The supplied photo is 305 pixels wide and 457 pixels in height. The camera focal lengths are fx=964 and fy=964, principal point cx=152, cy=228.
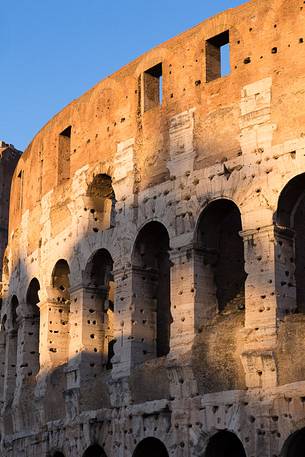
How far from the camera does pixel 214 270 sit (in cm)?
1423

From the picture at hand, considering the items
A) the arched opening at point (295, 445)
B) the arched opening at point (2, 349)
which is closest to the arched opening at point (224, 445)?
the arched opening at point (295, 445)

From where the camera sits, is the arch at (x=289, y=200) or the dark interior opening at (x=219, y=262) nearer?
the arch at (x=289, y=200)

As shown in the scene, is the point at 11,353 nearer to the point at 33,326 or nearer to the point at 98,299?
the point at 33,326

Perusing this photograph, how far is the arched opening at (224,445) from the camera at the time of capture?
43.5ft

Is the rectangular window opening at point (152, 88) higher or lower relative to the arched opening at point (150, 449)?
higher

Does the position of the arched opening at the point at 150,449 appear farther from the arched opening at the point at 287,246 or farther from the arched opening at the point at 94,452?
the arched opening at the point at 287,246

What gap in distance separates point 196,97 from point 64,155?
14.5ft

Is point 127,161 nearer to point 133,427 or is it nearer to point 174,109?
point 174,109

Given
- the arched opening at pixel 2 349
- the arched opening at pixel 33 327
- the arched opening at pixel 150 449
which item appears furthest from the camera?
the arched opening at pixel 2 349

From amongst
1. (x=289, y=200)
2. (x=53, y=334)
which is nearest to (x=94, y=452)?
(x=53, y=334)

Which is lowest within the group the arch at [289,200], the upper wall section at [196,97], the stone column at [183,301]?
the stone column at [183,301]

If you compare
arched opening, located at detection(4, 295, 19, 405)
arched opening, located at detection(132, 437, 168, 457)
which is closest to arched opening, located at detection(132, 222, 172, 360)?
arched opening, located at detection(132, 437, 168, 457)

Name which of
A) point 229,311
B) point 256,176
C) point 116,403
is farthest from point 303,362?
point 116,403

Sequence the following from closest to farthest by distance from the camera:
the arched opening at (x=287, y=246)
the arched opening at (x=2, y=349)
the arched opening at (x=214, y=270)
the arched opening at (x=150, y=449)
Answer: the arched opening at (x=287, y=246)
the arched opening at (x=214, y=270)
the arched opening at (x=150, y=449)
the arched opening at (x=2, y=349)
